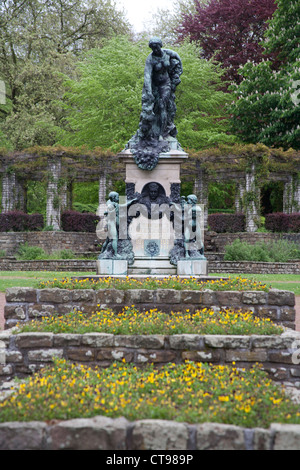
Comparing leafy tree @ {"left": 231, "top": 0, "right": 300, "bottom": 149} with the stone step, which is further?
leafy tree @ {"left": 231, "top": 0, "right": 300, "bottom": 149}

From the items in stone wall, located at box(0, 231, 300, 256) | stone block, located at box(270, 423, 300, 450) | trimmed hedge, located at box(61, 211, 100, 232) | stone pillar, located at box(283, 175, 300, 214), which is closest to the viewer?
A: stone block, located at box(270, 423, 300, 450)

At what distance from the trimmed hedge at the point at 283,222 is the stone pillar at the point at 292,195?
5.62ft

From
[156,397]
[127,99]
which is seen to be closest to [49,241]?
[127,99]

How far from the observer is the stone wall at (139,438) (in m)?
3.43

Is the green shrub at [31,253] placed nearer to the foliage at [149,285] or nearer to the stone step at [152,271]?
the stone step at [152,271]

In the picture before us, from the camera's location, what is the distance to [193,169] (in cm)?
2525

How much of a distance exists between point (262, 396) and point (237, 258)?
15710mm

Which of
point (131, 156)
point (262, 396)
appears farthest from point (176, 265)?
point (262, 396)

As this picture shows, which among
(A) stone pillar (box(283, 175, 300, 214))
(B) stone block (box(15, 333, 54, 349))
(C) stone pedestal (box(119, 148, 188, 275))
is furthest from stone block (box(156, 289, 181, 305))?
(A) stone pillar (box(283, 175, 300, 214))

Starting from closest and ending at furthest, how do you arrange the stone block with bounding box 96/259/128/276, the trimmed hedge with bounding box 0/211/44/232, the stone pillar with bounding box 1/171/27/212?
the stone block with bounding box 96/259/128/276 → the trimmed hedge with bounding box 0/211/44/232 → the stone pillar with bounding box 1/171/27/212

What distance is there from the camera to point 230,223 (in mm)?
24141

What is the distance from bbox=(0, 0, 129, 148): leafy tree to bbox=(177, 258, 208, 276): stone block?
65.6 ft

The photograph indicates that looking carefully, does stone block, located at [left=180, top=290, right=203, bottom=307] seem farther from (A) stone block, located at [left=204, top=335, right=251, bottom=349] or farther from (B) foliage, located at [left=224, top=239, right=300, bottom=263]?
(B) foliage, located at [left=224, top=239, right=300, bottom=263]

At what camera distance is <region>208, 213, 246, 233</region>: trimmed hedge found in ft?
78.9
